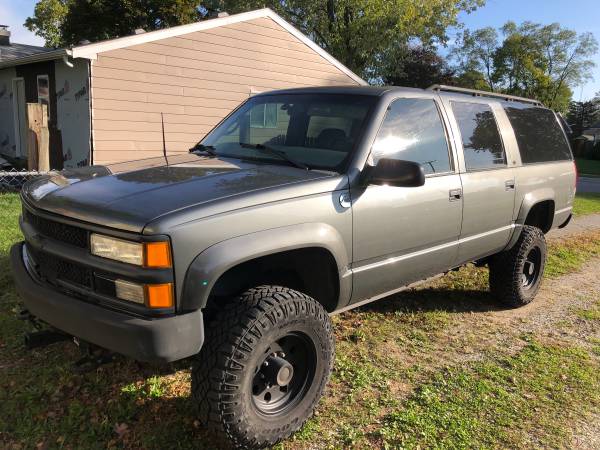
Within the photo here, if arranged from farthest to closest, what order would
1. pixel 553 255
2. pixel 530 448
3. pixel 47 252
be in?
pixel 553 255 < pixel 530 448 < pixel 47 252

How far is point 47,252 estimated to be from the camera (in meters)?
2.71

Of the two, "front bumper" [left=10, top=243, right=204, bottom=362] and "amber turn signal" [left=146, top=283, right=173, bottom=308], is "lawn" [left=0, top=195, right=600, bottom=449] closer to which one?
"front bumper" [left=10, top=243, right=204, bottom=362]

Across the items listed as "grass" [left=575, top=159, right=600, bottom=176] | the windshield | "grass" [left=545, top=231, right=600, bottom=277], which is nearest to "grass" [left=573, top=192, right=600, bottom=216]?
"grass" [left=545, top=231, right=600, bottom=277]

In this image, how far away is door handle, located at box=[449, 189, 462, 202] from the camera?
150 inches

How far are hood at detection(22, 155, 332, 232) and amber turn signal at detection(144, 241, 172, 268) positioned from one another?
0.10 m

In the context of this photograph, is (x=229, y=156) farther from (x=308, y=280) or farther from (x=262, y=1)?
(x=262, y=1)

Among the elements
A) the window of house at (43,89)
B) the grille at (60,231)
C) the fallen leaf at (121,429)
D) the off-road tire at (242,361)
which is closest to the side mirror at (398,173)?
the off-road tire at (242,361)

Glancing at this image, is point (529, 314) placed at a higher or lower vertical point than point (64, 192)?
lower

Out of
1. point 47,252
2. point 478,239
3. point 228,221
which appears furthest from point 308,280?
Answer: point 478,239

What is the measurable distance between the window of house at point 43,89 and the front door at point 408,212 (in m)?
11.2

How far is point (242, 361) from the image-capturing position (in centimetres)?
256

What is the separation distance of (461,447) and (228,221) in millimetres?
1749

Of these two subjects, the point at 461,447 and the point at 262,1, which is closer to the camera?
the point at 461,447

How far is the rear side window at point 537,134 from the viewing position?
488 centimetres
